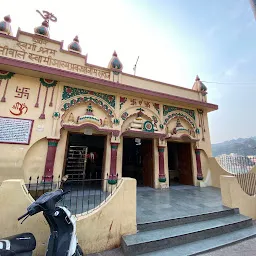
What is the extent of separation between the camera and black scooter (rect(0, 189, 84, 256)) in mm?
1864

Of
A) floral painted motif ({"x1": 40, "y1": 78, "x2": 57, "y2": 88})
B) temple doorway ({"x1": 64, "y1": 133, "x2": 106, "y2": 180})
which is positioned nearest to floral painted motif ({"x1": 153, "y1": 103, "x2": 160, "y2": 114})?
temple doorway ({"x1": 64, "y1": 133, "x2": 106, "y2": 180})

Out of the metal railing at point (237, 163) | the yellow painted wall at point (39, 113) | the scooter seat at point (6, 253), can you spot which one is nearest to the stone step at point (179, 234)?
the scooter seat at point (6, 253)

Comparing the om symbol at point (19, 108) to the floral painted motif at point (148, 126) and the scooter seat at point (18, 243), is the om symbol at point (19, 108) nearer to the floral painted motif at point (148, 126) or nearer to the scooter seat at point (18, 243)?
the scooter seat at point (18, 243)

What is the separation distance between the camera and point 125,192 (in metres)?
2.98

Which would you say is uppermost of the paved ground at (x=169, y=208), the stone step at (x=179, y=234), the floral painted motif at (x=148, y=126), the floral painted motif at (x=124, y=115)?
the floral painted motif at (x=124, y=115)

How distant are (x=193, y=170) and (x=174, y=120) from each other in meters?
2.82

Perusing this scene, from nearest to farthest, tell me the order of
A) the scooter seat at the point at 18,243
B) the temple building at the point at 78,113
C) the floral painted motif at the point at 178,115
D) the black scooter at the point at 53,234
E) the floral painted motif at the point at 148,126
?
1. the scooter seat at the point at 18,243
2. the black scooter at the point at 53,234
3. the temple building at the point at 78,113
4. the floral painted motif at the point at 148,126
5. the floral painted motif at the point at 178,115

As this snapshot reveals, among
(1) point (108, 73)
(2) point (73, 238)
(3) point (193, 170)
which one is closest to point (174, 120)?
(3) point (193, 170)

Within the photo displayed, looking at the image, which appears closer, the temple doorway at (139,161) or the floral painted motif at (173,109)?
the temple doorway at (139,161)

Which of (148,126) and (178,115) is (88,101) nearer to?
(148,126)

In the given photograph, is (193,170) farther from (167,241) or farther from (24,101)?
(24,101)

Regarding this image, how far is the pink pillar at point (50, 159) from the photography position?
510 centimetres

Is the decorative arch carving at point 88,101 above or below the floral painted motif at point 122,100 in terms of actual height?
below

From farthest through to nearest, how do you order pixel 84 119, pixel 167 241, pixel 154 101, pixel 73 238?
pixel 154 101, pixel 84 119, pixel 167 241, pixel 73 238
